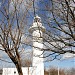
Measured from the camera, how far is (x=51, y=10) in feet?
15.2

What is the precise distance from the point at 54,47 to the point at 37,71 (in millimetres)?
8885

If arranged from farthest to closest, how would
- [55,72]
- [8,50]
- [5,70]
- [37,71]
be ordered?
[55,72] → [5,70] → [37,71] → [8,50]

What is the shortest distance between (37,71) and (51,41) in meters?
8.87

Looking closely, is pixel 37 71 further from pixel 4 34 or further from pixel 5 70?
pixel 4 34

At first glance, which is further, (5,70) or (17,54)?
(5,70)

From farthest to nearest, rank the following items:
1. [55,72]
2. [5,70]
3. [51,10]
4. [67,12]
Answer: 1. [55,72]
2. [5,70]
3. [51,10]
4. [67,12]

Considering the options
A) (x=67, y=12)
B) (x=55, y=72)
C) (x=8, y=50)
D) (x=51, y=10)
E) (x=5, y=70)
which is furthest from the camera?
(x=55, y=72)

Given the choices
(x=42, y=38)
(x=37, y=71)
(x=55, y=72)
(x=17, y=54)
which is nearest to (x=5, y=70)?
(x=37, y=71)

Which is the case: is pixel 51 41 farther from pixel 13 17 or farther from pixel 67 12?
pixel 13 17

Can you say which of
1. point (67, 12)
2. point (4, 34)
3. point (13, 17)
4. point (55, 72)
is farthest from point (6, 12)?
point (55, 72)

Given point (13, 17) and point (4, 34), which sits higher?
point (13, 17)

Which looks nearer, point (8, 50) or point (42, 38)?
point (42, 38)

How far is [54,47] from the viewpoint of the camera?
15.3ft

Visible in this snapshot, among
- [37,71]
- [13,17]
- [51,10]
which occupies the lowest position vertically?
[37,71]
